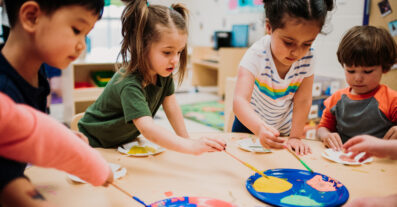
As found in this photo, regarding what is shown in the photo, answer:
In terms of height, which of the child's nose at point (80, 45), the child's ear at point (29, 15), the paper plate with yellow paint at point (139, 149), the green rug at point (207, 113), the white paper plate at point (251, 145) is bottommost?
the green rug at point (207, 113)

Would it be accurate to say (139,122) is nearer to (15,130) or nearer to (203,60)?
(15,130)

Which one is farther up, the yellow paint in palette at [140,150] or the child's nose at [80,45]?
the child's nose at [80,45]

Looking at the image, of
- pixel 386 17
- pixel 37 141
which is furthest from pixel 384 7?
pixel 37 141

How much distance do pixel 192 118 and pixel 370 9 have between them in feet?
6.72

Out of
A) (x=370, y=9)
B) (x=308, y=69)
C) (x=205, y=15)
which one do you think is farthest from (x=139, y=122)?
(x=205, y=15)

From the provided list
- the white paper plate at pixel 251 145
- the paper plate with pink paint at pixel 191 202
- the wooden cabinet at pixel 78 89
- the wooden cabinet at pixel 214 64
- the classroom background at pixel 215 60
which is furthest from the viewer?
the wooden cabinet at pixel 214 64

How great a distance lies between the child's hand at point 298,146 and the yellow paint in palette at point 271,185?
254mm

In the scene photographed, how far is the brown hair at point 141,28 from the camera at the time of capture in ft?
3.34

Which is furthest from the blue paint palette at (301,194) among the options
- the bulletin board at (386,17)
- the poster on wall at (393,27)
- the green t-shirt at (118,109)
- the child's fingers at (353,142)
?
Answer: the poster on wall at (393,27)

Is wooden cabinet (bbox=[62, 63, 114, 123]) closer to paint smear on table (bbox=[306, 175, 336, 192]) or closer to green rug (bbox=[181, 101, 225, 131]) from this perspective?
green rug (bbox=[181, 101, 225, 131])

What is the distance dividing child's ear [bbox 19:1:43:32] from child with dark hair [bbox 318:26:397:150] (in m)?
0.97

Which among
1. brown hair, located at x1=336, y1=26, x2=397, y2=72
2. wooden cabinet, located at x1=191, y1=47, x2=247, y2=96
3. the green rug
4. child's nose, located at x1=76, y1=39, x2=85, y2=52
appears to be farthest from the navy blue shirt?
wooden cabinet, located at x1=191, y1=47, x2=247, y2=96

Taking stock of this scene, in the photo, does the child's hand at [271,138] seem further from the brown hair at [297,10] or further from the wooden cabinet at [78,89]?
the wooden cabinet at [78,89]

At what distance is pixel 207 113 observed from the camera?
13.0ft
